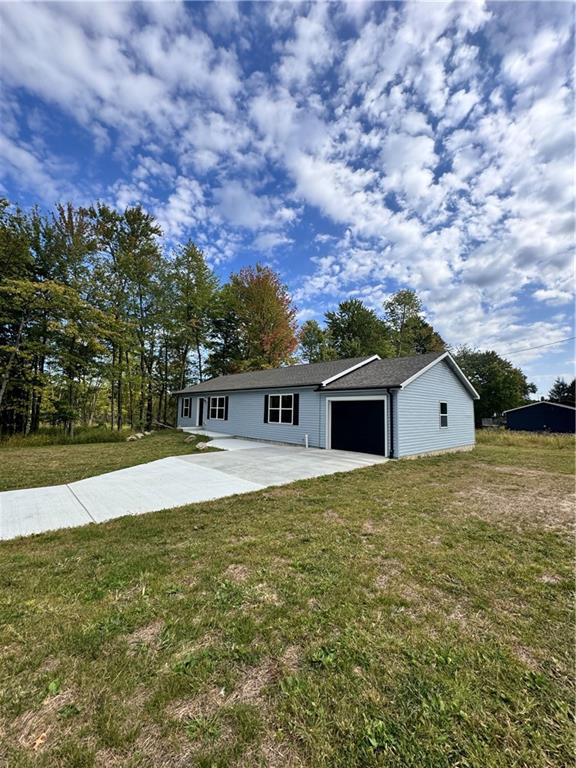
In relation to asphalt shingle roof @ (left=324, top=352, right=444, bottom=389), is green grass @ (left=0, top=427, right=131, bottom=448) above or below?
below

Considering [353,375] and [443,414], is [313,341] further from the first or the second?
[443,414]

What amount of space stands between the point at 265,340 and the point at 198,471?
19.0 meters

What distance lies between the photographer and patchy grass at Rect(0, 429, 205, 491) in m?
7.04

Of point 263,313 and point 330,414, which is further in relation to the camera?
point 263,313

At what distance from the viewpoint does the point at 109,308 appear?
18.3 m

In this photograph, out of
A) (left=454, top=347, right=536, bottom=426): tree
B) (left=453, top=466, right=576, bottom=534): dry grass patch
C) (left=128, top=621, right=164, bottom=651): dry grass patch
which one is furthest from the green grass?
(left=454, top=347, right=536, bottom=426): tree

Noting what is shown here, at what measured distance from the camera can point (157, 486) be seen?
6.52 metres

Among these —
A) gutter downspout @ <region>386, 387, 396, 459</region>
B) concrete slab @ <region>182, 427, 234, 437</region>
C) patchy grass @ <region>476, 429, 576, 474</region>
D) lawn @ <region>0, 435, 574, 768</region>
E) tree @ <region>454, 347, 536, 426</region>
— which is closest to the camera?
lawn @ <region>0, 435, 574, 768</region>

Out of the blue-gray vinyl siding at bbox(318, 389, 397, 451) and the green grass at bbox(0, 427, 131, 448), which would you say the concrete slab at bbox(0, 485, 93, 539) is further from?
the green grass at bbox(0, 427, 131, 448)

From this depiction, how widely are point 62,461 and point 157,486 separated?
4.72 m

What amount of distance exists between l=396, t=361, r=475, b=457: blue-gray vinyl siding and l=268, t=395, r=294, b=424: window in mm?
4598

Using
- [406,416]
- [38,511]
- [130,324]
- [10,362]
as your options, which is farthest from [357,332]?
[38,511]

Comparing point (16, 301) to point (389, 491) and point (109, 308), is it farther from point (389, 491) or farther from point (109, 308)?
point (389, 491)

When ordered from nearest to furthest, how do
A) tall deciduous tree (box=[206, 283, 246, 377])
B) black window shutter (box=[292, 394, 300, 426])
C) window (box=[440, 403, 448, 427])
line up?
1. window (box=[440, 403, 448, 427])
2. black window shutter (box=[292, 394, 300, 426])
3. tall deciduous tree (box=[206, 283, 246, 377])
